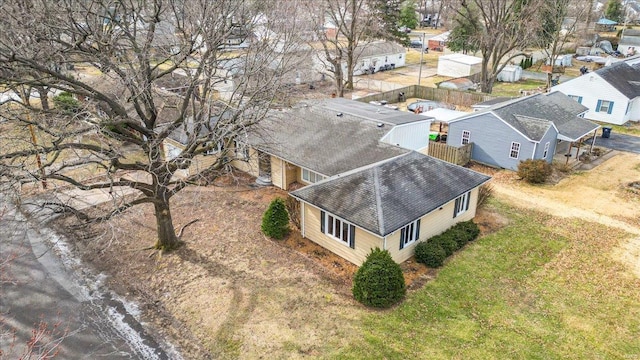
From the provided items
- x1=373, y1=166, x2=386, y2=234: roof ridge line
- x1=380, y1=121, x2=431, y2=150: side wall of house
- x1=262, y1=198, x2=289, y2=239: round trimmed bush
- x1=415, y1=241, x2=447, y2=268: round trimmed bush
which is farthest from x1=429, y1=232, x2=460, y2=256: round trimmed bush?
x1=380, y1=121, x2=431, y2=150: side wall of house

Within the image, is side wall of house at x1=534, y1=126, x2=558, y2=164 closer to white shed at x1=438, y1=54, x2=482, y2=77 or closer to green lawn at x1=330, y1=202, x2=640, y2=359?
green lawn at x1=330, y1=202, x2=640, y2=359

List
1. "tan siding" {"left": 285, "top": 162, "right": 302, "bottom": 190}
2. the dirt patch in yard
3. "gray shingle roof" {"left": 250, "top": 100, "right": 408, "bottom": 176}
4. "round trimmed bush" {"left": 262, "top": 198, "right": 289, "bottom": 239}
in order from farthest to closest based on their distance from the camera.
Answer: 1. "tan siding" {"left": 285, "top": 162, "right": 302, "bottom": 190}
2. "gray shingle roof" {"left": 250, "top": 100, "right": 408, "bottom": 176}
3. the dirt patch in yard
4. "round trimmed bush" {"left": 262, "top": 198, "right": 289, "bottom": 239}

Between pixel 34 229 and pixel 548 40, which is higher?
pixel 548 40

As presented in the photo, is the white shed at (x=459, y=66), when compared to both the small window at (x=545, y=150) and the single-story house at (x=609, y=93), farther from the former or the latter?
the small window at (x=545, y=150)

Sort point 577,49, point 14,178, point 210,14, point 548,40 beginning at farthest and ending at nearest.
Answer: point 577,49 → point 548,40 → point 210,14 → point 14,178

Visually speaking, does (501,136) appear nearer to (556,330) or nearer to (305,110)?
(305,110)

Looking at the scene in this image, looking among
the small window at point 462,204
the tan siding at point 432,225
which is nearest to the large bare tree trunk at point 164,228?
the tan siding at point 432,225

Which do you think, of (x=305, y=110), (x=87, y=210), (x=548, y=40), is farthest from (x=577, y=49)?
(x=87, y=210)
